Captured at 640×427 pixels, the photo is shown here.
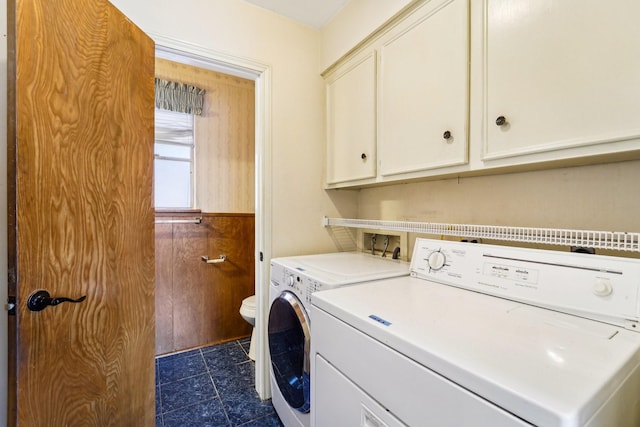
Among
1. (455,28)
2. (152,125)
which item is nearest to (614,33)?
(455,28)

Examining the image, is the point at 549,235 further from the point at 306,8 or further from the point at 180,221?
the point at 180,221

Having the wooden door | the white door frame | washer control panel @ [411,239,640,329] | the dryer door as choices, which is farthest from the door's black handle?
washer control panel @ [411,239,640,329]

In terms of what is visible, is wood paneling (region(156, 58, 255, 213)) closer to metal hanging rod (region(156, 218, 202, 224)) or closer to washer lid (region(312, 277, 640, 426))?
metal hanging rod (region(156, 218, 202, 224))

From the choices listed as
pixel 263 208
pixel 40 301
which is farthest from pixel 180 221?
pixel 40 301

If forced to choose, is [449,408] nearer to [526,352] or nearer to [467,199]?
[526,352]

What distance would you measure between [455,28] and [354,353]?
51.8 inches

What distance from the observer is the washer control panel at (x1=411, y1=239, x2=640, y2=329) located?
0.75 meters

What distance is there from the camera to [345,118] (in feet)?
5.95

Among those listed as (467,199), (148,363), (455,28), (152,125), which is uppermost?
(455,28)

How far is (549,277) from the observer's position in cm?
88

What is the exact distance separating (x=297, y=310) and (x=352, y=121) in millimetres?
1180

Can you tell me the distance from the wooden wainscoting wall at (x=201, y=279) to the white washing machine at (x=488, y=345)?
1730 millimetres

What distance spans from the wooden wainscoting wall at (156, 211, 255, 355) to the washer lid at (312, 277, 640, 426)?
1750 millimetres

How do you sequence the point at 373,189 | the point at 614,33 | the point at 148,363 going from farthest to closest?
1. the point at 373,189
2. the point at 148,363
3. the point at 614,33
